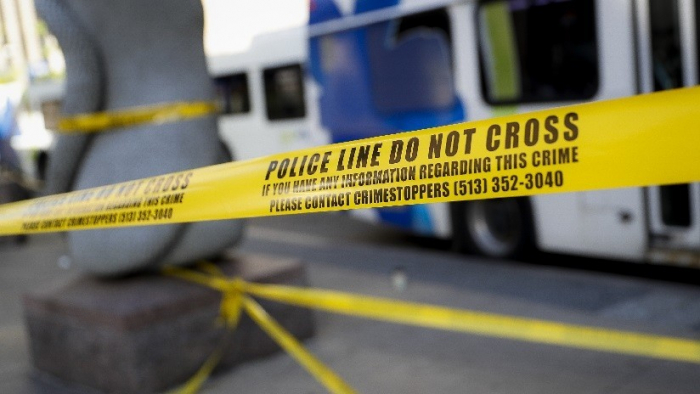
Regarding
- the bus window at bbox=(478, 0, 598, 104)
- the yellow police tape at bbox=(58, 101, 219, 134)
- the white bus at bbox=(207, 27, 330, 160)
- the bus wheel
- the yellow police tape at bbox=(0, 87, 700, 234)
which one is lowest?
the bus wheel

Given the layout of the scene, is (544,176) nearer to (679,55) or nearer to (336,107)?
(679,55)

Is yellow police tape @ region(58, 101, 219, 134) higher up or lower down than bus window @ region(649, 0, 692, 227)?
higher up

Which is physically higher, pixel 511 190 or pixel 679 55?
pixel 511 190

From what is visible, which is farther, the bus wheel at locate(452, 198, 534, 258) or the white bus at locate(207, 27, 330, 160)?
the white bus at locate(207, 27, 330, 160)

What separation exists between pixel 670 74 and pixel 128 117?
4.34 meters

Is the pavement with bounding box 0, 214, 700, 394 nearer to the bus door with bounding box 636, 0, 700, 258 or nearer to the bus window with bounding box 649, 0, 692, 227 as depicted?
the bus door with bounding box 636, 0, 700, 258

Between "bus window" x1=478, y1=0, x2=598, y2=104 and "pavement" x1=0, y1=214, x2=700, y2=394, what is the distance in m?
1.73

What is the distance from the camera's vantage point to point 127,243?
5465 mm

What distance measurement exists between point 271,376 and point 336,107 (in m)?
5.67

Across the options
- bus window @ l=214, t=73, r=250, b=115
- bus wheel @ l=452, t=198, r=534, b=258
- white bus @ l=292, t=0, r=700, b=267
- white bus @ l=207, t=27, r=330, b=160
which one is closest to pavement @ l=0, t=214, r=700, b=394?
bus wheel @ l=452, t=198, r=534, b=258

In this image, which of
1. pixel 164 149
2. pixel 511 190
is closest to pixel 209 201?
pixel 511 190

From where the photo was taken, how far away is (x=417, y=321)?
4.09 meters

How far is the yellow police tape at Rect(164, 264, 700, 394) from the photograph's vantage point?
3473mm

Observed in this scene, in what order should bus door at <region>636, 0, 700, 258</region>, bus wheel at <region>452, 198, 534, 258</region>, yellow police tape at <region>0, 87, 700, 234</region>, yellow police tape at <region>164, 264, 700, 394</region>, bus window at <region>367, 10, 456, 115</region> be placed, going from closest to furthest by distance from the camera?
yellow police tape at <region>0, 87, 700, 234</region>, yellow police tape at <region>164, 264, 700, 394</region>, bus door at <region>636, 0, 700, 258</region>, bus wheel at <region>452, 198, 534, 258</region>, bus window at <region>367, 10, 456, 115</region>
